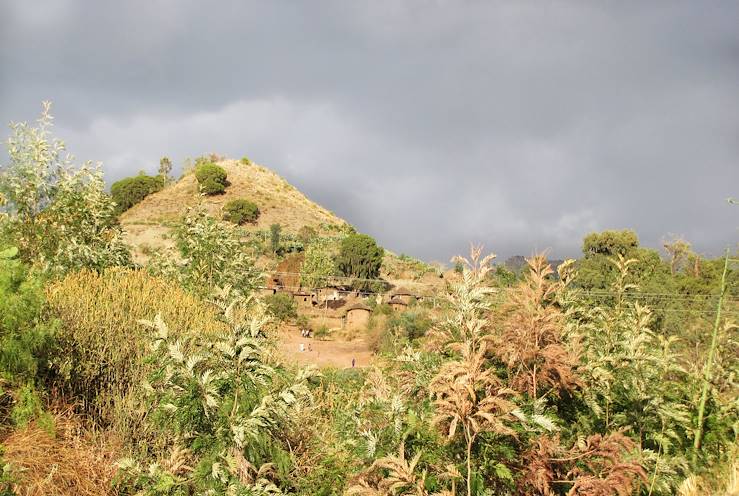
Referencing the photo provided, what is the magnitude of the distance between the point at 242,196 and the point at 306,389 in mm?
66716

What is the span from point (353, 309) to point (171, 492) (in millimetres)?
28179

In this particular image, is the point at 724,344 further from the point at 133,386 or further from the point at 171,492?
the point at 133,386

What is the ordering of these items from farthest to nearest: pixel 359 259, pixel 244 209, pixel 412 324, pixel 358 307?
pixel 244 209 → pixel 359 259 → pixel 358 307 → pixel 412 324

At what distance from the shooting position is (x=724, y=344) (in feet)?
17.5

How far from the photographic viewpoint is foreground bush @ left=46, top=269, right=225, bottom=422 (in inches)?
245

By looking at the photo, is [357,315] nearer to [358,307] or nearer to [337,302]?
[358,307]

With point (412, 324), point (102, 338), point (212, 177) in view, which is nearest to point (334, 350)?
point (412, 324)

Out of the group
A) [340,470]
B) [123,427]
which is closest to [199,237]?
[123,427]

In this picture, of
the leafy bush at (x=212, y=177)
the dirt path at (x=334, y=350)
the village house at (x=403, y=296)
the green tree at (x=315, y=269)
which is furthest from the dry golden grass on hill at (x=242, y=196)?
the dirt path at (x=334, y=350)

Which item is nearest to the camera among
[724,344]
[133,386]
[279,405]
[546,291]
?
[546,291]

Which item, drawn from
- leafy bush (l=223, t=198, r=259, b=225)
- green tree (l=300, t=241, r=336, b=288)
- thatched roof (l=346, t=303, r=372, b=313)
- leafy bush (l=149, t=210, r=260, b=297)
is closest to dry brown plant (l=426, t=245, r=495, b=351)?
leafy bush (l=149, t=210, r=260, b=297)

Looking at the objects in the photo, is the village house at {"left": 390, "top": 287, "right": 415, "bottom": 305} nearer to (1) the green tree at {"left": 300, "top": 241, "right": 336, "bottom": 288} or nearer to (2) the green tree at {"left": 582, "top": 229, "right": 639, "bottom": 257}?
(1) the green tree at {"left": 300, "top": 241, "right": 336, "bottom": 288}

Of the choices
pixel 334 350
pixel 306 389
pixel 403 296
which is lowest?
pixel 334 350

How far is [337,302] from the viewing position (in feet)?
119
